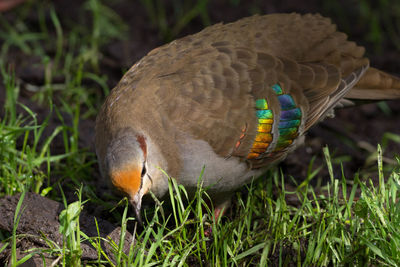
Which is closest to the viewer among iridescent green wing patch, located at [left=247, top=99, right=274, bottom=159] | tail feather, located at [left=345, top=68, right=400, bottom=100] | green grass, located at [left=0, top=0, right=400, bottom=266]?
green grass, located at [left=0, top=0, right=400, bottom=266]

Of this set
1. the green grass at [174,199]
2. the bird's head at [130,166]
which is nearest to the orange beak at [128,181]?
the bird's head at [130,166]

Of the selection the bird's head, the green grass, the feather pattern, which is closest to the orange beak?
the bird's head

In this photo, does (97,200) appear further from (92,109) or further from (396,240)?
(396,240)

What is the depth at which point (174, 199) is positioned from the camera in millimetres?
4117

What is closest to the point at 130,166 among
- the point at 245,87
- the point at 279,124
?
the point at 245,87

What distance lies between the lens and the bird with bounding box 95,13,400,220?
3.76 meters

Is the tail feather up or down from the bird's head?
down

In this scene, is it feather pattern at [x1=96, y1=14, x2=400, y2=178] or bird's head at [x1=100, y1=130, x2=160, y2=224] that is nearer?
bird's head at [x1=100, y1=130, x2=160, y2=224]

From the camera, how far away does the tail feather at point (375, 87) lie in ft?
15.7

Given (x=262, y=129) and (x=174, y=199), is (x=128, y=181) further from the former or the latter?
(x=262, y=129)

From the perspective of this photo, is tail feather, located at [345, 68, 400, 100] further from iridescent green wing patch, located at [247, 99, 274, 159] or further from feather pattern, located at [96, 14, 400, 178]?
iridescent green wing patch, located at [247, 99, 274, 159]

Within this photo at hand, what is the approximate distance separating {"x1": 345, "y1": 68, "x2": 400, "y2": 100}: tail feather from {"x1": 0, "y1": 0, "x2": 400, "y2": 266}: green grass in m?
0.55

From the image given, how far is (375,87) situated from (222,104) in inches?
61.0

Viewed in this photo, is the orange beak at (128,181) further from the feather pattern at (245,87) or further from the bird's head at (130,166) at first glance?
the feather pattern at (245,87)
